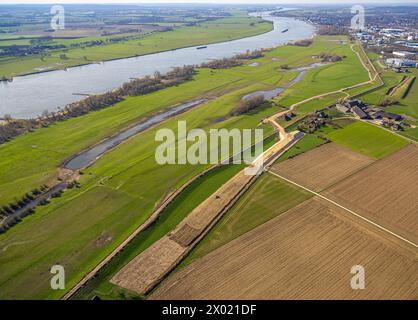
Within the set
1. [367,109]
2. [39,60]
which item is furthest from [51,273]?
[39,60]

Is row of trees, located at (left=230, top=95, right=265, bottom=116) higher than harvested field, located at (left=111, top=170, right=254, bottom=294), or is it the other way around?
row of trees, located at (left=230, top=95, right=265, bottom=116)

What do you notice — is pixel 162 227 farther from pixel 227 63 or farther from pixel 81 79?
pixel 227 63

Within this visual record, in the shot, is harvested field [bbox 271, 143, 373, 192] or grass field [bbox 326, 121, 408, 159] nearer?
harvested field [bbox 271, 143, 373, 192]

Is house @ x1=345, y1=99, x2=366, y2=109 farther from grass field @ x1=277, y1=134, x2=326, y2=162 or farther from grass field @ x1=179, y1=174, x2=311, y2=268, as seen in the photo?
grass field @ x1=179, y1=174, x2=311, y2=268

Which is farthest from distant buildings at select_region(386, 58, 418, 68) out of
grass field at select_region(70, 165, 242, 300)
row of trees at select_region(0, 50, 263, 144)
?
grass field at select_region(70, 165, 242, 300)

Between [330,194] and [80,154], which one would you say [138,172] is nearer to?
[80,154]

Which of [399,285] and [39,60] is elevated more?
[39,60]

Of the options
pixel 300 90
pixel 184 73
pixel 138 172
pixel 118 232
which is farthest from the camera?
pixel 184 73
